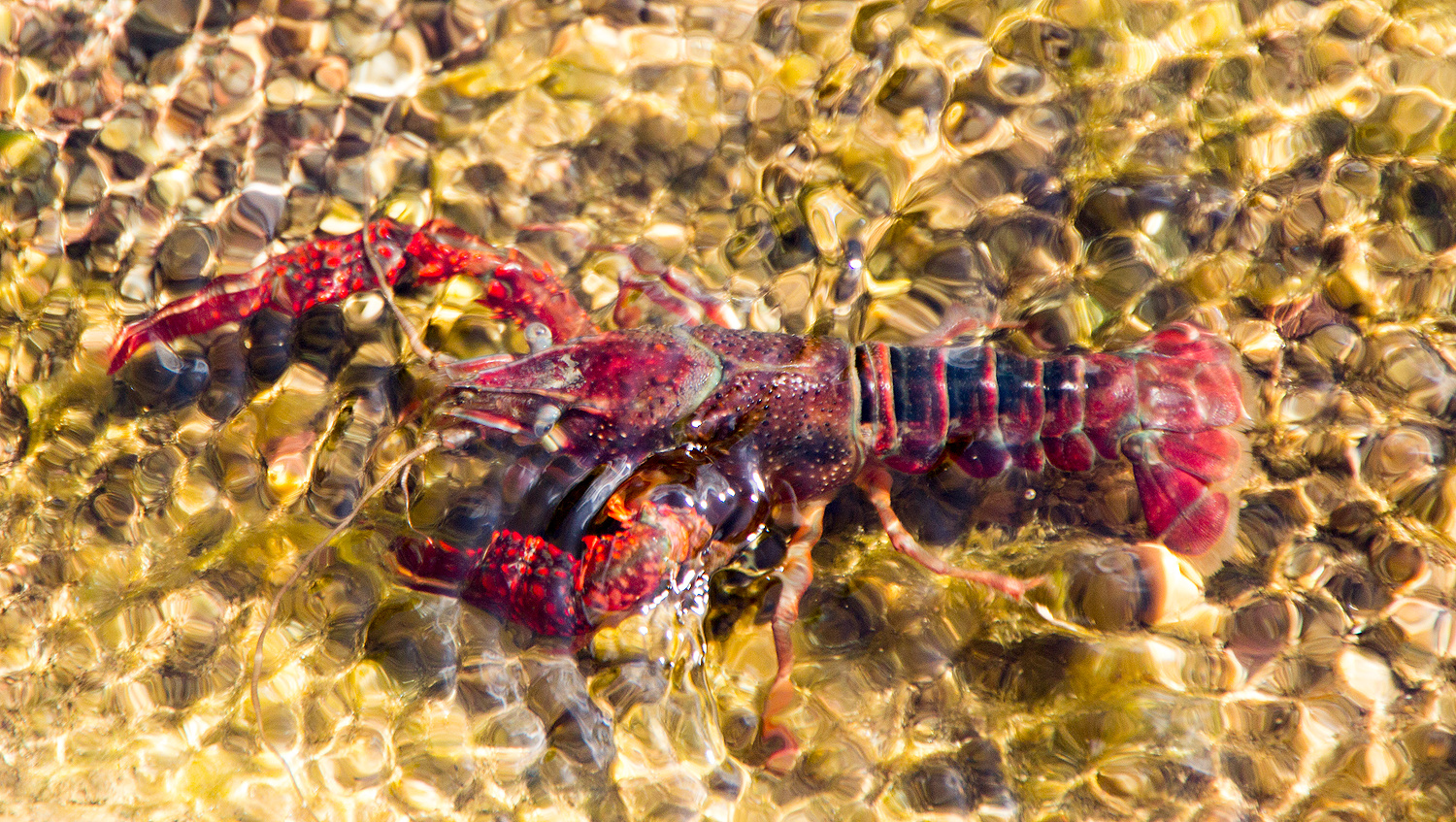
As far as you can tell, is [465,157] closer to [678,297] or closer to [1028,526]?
[678,297]

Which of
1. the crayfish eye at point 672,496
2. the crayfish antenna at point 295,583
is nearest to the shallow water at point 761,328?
the crayfish antenna at point 295,583

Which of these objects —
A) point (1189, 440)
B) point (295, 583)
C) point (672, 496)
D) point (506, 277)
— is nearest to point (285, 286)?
point (506, 277)

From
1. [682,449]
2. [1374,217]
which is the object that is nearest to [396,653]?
[682,449]

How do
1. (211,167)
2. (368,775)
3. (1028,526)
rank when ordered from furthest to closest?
(211,167) < (1028,526) < (368,775)

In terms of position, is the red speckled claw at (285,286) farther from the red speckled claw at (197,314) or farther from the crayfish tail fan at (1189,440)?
the crayfish tail fan at (1189,440)

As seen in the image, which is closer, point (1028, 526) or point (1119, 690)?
point (1119, 690)

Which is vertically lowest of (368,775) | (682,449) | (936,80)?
(368,775)

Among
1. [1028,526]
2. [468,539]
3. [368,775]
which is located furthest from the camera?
[1028,526]
